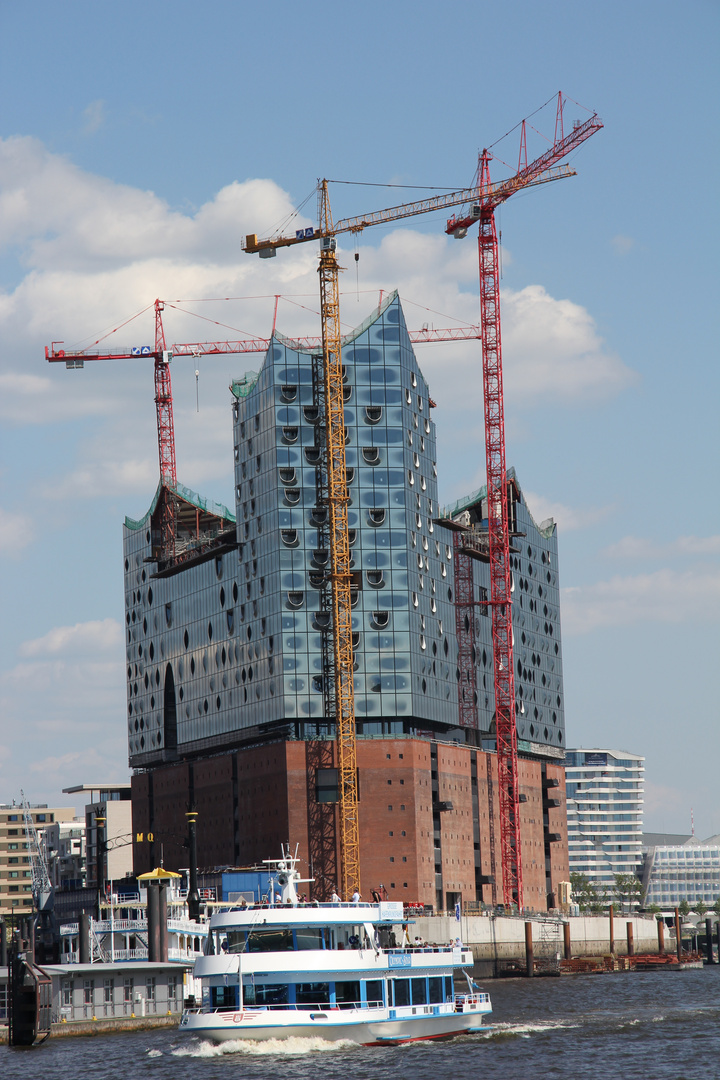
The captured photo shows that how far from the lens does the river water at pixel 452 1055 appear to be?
72.9 meters

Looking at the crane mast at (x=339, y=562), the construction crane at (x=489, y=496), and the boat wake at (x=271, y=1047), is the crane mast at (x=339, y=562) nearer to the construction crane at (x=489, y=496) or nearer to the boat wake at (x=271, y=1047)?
the construction crane at (x=489, y=496)

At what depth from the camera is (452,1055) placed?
3132 inches

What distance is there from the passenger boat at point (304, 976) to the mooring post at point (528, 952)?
91322 mm

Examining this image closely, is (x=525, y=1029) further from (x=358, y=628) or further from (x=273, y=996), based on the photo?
(x=358, y=628)

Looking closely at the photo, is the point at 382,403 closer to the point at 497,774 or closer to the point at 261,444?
the point at 261,444

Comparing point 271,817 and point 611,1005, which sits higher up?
point 271,817

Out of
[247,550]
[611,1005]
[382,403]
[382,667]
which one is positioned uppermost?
[382,403]

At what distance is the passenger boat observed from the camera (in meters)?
77.7

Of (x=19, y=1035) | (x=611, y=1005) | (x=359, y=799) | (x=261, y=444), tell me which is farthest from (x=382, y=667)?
(x=19, y=1035)

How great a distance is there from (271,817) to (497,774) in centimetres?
3416

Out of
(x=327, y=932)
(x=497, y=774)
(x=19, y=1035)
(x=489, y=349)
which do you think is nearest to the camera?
(x=327, y=932)

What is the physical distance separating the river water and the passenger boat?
0.99 metres

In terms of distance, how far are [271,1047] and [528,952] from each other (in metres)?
99.7

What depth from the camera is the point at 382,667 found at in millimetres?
179250
